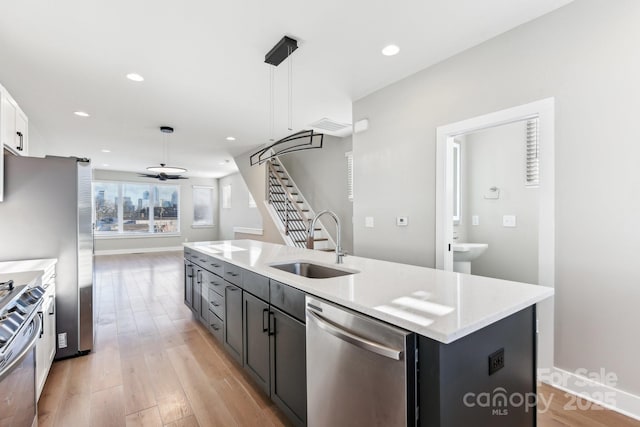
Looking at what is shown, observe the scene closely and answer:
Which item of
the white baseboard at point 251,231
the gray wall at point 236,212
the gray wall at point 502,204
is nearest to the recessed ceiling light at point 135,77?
the gray wall at point 502,204

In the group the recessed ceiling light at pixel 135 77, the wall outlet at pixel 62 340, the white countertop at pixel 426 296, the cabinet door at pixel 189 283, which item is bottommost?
the wall outlet at pixel 62 340

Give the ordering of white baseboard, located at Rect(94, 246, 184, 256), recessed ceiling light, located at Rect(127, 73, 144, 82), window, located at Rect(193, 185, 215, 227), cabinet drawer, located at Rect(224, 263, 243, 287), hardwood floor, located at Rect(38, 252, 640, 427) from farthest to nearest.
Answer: window, located at Rect(193, 185, 215, 227) → white baseboard, located at Rect(94, 246, 184, 256) → recessed ceiling light, located at Rect(127, 73, 144, 82) → cabinet drawer, located at Rect(224, 263, 243, 287) → hardwood floor, located at Rect(38, 252, 640, 427)

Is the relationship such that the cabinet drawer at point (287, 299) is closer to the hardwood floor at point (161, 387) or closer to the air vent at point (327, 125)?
the hardwood floor at point (161, 387)

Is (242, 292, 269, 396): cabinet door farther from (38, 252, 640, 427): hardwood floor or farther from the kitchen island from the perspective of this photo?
(38, 252, 640, 427): hardwood floor

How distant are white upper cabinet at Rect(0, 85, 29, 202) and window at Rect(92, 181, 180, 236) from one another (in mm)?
7009

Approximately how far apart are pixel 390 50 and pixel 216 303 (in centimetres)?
277

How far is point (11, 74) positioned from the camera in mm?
3029

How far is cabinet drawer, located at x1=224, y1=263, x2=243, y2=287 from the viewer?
229 centimetres

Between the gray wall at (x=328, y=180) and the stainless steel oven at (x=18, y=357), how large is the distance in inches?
168

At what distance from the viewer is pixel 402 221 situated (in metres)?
3.30

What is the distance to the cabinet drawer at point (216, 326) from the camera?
2686 millimetres

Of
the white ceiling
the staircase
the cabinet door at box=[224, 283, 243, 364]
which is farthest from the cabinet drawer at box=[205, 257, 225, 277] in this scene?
the staircase

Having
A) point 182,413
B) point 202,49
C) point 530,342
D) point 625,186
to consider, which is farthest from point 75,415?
point 625,186

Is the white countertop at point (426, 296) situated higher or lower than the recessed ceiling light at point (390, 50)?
lower
